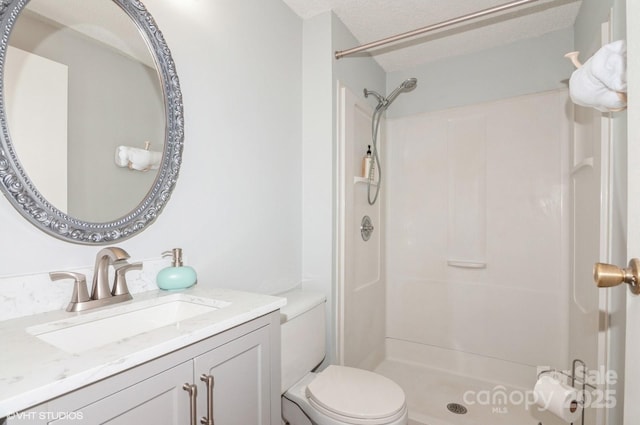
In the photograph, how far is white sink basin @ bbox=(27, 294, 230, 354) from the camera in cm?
85

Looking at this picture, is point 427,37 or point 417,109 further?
point 417,109

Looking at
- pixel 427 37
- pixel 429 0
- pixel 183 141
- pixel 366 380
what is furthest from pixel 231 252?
pixel 427 37

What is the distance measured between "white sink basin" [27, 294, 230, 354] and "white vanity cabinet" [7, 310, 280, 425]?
12 cm

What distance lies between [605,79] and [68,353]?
1604 millimetres

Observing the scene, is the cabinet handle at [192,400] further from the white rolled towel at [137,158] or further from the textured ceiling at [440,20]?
the textured ceiling at [440,20]

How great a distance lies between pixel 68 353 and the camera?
66 centimetres

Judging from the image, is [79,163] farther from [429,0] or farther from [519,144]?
[519,144]

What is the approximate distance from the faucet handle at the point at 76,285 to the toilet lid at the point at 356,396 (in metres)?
0.96

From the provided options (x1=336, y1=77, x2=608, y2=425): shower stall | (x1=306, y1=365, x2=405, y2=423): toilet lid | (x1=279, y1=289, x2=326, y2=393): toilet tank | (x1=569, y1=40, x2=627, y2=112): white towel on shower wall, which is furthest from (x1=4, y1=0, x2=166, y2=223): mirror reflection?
(x1=569, y1=40, x2=627, y2=112): white towel on shower wall

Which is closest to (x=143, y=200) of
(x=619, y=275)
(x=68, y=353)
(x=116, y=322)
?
(x=116, y=322)

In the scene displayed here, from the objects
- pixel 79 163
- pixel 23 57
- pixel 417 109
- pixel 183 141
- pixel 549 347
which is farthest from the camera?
pixel 417 109

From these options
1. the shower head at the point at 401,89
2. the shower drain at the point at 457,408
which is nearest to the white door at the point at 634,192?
the shower drain at the point at 457,408

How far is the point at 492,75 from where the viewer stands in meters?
2.52

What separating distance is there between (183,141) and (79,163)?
38cm
